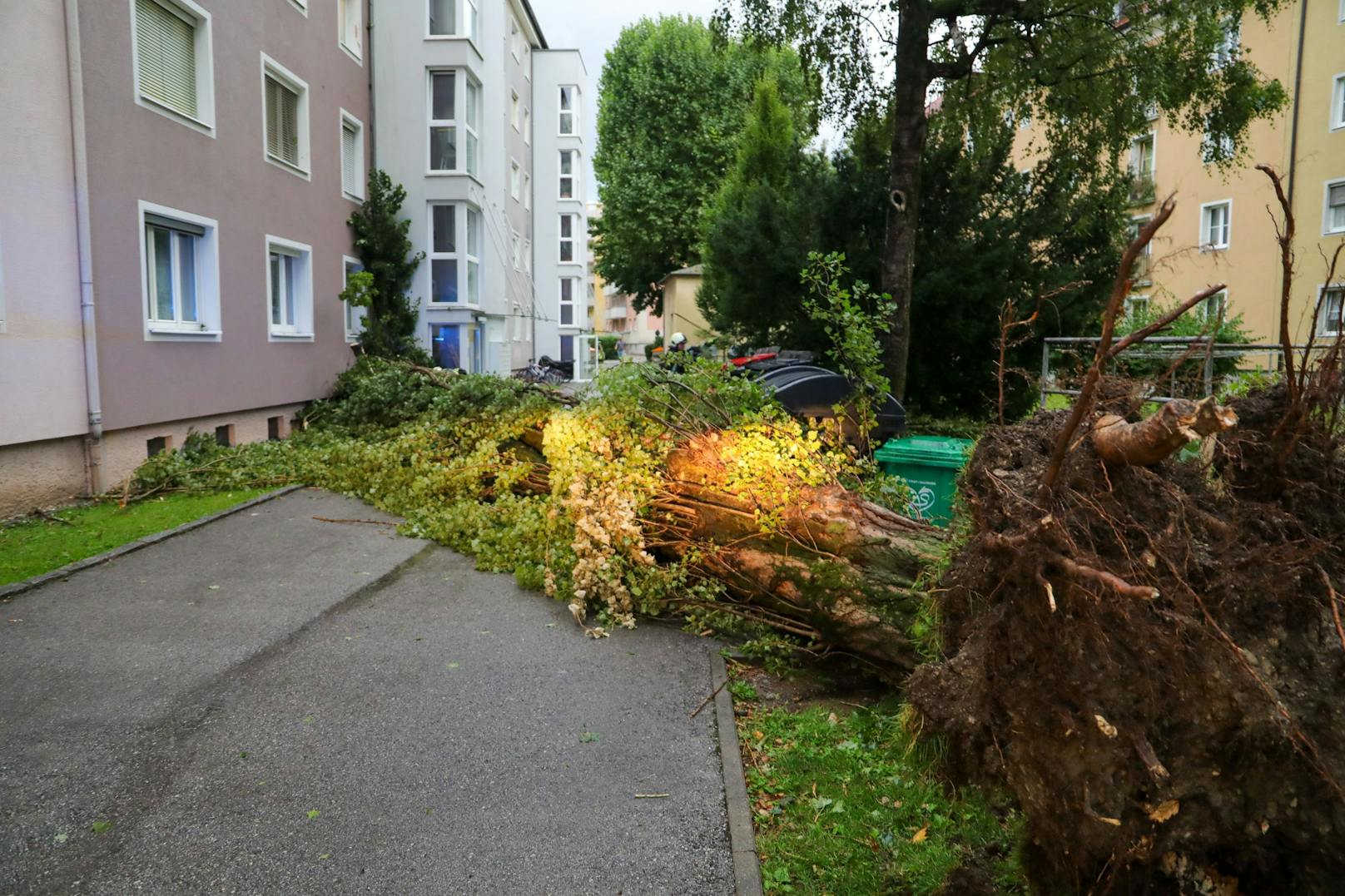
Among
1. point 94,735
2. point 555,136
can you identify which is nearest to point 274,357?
point 94,735

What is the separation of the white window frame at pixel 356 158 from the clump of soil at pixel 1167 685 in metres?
18.2

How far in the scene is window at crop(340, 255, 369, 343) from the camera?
18.1 metres

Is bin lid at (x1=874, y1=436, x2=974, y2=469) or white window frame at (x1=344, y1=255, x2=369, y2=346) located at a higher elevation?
white window frame at (x1=344, y1=255, x2=369, y2=346)

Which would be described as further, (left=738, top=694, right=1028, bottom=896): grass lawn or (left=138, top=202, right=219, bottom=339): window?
(left=138, top=202, right=219, bottom=339): window

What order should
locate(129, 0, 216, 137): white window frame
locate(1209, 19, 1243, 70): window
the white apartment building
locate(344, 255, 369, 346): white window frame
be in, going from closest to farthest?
locate(129, 0, 216, 137): white window frame < locate(1209, 19, 1243, 70): window < locate(344, 255, 369, 346): white window frame < the white apartment building

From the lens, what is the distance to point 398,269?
1931 cm

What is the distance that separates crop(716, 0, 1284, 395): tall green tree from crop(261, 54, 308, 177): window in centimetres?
886

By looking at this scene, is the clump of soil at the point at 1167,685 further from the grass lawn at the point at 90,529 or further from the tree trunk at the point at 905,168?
the tree trunk at the point at 905,168

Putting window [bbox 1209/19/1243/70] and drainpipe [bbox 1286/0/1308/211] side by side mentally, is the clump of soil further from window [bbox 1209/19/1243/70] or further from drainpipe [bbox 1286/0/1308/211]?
drainpipe [bbox 1286/0/1308/211]

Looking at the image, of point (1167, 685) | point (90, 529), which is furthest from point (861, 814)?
point (90, 529)

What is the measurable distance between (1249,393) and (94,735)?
5.10m

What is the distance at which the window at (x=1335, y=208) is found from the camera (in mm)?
24703

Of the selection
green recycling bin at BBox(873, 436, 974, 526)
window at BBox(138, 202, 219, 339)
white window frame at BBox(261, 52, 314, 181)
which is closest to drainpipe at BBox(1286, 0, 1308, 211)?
green recycling bin at BBox(873, 436, 974, 526)

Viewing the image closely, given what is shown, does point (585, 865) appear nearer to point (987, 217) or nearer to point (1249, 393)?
point (1249, 393)
